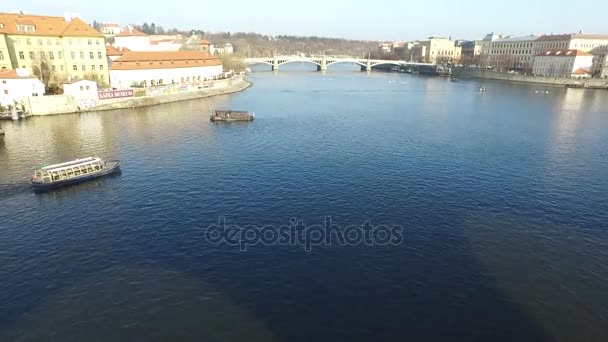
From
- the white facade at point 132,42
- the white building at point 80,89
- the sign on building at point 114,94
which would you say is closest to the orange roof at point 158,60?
the sign on building at point 114,94

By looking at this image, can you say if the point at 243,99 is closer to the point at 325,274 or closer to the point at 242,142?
the point at 242,142

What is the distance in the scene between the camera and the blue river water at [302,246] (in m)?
26.7

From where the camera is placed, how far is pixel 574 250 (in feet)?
117

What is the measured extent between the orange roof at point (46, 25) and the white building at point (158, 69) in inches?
493

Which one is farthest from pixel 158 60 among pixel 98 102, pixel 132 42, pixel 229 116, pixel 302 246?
pixel 302 246

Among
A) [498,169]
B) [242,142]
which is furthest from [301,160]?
[498,169]

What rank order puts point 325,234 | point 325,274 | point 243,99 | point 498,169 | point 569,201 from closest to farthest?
point 325,274 → point 325,234 → point 569,201 → point 498,169 → point 243,99

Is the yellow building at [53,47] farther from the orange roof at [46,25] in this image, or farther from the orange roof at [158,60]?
the orange roof at [158,60]

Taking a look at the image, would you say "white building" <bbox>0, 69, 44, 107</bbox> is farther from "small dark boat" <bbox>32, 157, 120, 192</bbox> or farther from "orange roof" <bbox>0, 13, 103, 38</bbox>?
"small dark boat" <bbox>32, 157, 120, 192</bbox>

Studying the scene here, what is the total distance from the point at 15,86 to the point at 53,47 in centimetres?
2432

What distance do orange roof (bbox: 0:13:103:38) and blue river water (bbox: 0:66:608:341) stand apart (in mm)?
Answer: 42953

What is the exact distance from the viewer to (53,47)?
107m

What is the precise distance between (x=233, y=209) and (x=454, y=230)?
23504 millimetres

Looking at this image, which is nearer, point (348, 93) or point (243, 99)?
point (243, 99)
